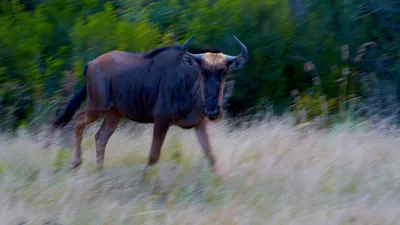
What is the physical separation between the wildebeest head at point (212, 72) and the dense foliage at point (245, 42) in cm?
A: 369

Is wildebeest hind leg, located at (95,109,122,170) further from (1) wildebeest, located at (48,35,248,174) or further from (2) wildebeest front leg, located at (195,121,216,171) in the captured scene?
(2) wildebeest front leg, located at (195,121,216,171)

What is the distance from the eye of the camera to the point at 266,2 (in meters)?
11.8

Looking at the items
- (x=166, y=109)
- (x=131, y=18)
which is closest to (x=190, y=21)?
(x=131, y=18)

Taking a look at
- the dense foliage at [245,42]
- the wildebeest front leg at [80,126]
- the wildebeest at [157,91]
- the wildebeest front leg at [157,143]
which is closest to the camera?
the wildebeest at [157,91]

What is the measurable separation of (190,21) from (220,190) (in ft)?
18.4

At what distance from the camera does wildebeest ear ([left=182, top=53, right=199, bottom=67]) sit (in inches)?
283

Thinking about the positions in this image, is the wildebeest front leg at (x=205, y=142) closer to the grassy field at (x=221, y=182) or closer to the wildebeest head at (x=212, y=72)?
the grassy field at (x=221, y=182)

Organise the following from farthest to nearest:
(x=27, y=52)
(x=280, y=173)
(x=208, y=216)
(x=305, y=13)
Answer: (x=305, y=13)
(x=27, y=52)
(x=280, y=173)
(x=208, y=216)

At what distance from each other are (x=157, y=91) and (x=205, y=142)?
742 mm

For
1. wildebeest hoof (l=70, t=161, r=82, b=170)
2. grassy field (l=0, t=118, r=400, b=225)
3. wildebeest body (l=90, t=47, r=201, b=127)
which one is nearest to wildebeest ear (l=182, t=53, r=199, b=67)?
wildebeest body (l=90, t=47, r=201, b=127)

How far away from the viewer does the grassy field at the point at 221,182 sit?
596 cm

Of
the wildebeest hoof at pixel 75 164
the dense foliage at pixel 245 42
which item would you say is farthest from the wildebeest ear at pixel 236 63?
the dense foliage at pixel 245 42

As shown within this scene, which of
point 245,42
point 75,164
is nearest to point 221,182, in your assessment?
point 75,164

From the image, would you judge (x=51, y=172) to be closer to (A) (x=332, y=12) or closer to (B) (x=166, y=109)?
(B) (x=166, y=109)
